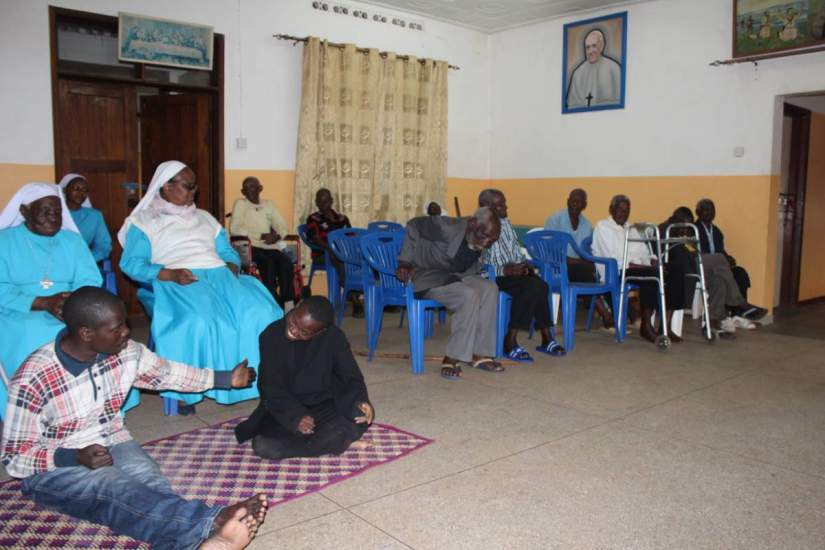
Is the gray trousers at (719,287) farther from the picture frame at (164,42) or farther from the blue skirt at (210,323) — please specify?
the picture frame at (164,42)

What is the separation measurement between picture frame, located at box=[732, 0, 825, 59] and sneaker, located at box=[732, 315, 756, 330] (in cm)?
254

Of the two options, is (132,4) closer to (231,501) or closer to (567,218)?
(567,218)

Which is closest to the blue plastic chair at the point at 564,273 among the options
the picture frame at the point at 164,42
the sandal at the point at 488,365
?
the sandal at the point at 488,365

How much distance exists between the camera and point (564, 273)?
5582mm

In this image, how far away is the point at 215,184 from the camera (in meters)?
7.02

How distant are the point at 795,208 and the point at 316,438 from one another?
272 inches

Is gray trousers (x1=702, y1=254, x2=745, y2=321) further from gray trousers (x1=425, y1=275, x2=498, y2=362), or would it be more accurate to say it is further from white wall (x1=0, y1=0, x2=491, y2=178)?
white wall (x1=0, y1=0, x2=491, y2=178)

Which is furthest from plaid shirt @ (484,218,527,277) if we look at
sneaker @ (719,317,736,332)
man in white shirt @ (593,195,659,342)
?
sneaker @ (719,317,736,332)

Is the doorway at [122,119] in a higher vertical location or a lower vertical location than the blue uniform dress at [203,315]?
higher

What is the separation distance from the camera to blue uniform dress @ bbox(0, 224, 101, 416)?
3395 mm

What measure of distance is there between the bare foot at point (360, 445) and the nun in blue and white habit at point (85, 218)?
3168mm

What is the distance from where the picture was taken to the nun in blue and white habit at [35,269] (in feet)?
11.2

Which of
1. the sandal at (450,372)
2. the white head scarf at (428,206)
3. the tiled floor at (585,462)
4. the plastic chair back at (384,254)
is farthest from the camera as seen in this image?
the white head scarf at (428,206)

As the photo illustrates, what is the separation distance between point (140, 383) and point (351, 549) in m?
0.98
